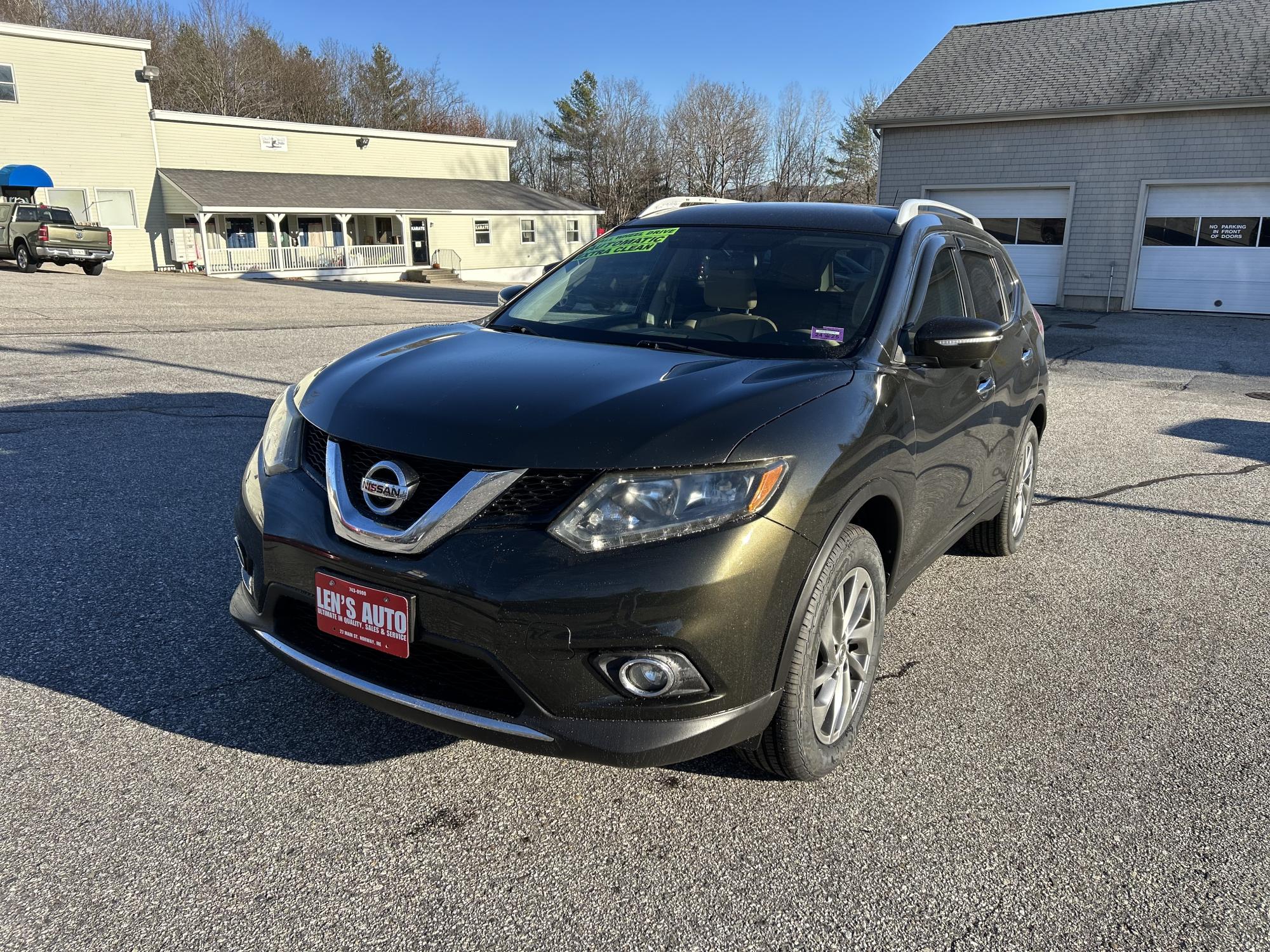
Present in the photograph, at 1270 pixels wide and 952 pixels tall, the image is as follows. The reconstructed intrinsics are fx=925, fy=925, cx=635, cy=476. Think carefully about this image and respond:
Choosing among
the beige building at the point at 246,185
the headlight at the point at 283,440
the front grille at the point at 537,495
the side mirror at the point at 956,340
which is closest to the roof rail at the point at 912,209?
the side mirror at the point at 956,340

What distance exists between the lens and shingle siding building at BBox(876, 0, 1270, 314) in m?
20.5

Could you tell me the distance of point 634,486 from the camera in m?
2.38

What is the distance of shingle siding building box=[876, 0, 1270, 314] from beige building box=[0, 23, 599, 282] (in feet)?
72.8

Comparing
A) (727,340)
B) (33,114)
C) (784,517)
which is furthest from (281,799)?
(33,114)

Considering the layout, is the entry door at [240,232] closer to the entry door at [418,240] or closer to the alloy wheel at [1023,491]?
the entry door at [418,240]

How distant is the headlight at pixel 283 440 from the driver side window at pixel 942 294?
2187mm

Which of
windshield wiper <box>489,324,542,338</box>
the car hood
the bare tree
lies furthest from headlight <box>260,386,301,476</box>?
the bare tree

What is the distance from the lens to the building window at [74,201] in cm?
3097

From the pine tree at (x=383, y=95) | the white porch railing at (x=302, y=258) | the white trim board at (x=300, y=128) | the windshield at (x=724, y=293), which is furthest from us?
the pine tree at (x=383, y=95)

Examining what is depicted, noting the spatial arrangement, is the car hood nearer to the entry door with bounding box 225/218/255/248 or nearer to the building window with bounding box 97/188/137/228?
the building window with bounding box 97/188/137/228

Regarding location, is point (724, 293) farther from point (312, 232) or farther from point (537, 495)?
point (312, 232)

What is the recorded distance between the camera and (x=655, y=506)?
238cm

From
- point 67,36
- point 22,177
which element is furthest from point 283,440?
point 67,36

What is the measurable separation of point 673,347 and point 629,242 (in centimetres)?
114
